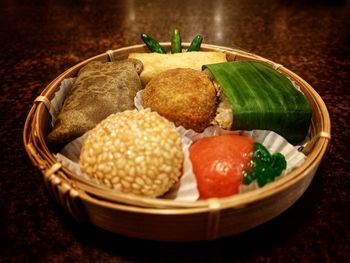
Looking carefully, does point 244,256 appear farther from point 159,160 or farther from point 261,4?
point 261,4

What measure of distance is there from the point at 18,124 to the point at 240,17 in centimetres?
185

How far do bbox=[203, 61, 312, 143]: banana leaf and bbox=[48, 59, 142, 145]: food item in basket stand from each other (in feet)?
1.12

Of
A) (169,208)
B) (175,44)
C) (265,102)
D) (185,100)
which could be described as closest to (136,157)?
(169,208)

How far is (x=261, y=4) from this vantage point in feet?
9.37

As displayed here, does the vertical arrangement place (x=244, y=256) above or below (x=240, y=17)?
below

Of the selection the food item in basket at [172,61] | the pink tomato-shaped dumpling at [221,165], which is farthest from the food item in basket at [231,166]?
the food item in basket at [172,61]

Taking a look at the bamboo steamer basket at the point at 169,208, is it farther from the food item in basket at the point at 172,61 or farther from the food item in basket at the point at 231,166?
the food item in basket at the point at 172,61

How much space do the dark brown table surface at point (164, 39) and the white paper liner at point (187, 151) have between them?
0.12m

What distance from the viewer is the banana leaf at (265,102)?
117 cm

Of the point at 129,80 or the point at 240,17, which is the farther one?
the point at 240,17

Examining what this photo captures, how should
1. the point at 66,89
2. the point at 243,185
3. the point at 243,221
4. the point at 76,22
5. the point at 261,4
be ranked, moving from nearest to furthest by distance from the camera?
1. the point at 243,221
2. the point at 243,185
3. the point at 66,89
4. the point at 76,22
5. the point at 261,4

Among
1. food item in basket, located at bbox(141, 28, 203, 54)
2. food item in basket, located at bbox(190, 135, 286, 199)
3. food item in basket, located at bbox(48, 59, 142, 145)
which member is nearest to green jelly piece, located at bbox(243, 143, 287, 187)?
food item in basket, located at bbox(190, 135, 286, 199)

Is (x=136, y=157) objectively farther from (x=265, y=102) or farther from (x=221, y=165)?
(x=265, y=102)

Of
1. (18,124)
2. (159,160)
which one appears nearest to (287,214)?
(159,160)
